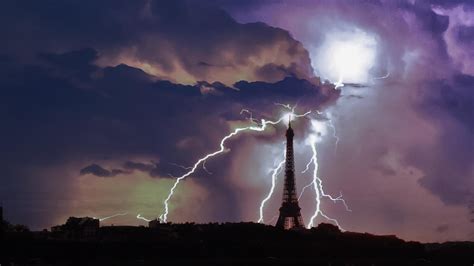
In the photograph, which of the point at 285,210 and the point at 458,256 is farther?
the point at 458,256

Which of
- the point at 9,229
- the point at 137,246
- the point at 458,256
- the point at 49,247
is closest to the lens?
the point at 49,247

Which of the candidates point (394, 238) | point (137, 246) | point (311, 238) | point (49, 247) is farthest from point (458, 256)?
point (49, 247)

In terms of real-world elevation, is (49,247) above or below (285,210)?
below

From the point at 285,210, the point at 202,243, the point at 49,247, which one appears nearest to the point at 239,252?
the point at 202,243

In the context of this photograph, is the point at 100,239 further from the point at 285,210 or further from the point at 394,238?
the point at 394,238

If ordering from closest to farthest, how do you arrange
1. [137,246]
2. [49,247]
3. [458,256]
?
[49,247] → [137,246] → [458,256]

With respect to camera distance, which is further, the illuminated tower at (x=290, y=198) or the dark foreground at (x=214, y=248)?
the illuminated tower at (x=290, y=198)

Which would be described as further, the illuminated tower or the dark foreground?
the illuminated tower
